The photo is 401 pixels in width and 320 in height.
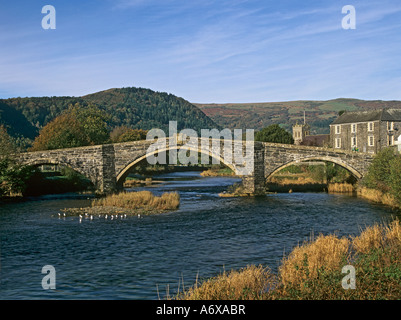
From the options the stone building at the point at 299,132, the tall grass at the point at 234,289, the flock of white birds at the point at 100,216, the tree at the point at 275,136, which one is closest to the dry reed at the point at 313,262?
the tall grass at the point at 234,289

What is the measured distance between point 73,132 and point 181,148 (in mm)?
26774

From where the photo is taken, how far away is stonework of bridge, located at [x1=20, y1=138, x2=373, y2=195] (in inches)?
2032

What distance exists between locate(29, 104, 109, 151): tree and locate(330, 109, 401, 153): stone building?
44.4 meters

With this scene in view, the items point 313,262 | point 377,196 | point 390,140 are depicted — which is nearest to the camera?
point 313,262

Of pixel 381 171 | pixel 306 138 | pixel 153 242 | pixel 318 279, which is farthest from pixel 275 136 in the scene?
pixel 318 279

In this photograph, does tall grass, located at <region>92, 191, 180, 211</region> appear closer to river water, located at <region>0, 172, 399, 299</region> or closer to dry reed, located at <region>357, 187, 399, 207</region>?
river water, located at <region>0, 172, 399, 299</region>

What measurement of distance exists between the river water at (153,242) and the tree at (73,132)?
25.4 meters

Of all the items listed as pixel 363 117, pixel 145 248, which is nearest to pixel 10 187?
pixel 145 248

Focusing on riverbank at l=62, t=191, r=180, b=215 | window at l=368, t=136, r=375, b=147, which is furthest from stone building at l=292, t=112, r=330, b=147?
riverbank at l=62, t=191, r=180, b=215

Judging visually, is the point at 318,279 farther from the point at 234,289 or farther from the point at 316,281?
the point at 234,289

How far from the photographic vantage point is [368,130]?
74.6 meters

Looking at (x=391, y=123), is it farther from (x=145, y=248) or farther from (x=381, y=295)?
(x=381, y=295)

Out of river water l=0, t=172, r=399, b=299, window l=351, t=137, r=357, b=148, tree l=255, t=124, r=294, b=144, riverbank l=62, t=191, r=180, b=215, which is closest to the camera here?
river water l=0, t=172, r=399, b=299

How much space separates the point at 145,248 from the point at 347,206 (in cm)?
2246
